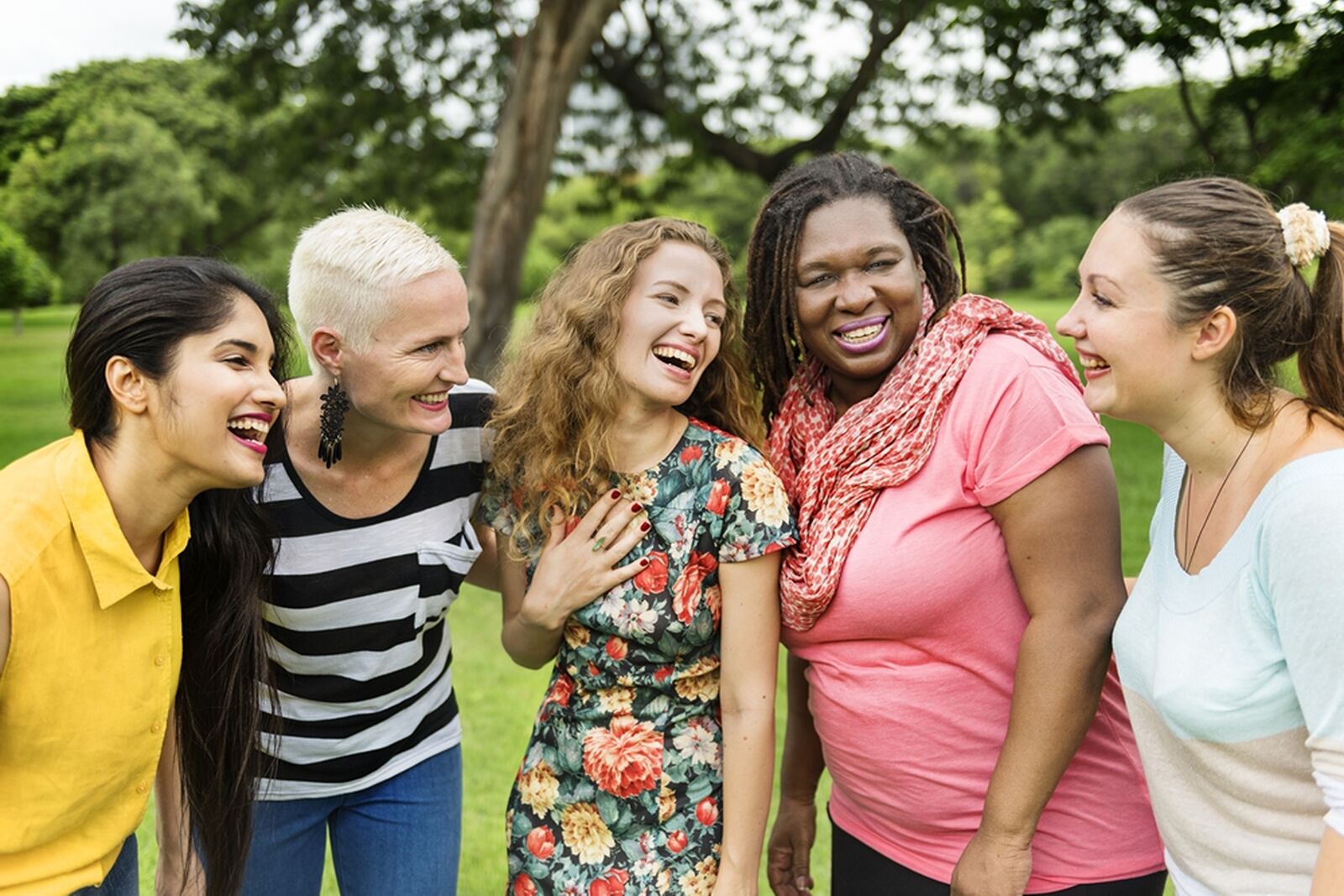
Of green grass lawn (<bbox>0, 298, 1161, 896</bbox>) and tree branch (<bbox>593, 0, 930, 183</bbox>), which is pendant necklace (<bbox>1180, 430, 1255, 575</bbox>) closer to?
green grass lawn (<bbox>0, 298, 1161, 896</bbox>)

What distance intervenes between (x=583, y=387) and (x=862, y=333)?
22.6 inches

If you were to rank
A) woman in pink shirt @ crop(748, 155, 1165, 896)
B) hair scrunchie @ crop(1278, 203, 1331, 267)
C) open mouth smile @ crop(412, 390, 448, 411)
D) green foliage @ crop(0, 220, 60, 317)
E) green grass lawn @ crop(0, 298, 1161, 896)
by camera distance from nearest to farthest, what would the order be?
hair scrunchie @ crop(1278, 203, 1331, 267) → woman in pink shirt @ crop(748, 155, 1165, 896) → open mouth smile @ crop(412, 390, 448, 411) → green grass lawn @ crop(0, 298, 1161, 896) → green foliage @ crop(0, 220, 60, 317)

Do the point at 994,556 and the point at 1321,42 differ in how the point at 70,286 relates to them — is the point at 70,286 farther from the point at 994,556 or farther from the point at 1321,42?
the point at 994,556

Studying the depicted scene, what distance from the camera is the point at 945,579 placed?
202cm

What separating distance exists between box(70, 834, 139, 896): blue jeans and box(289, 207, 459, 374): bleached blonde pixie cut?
1022 millimetres

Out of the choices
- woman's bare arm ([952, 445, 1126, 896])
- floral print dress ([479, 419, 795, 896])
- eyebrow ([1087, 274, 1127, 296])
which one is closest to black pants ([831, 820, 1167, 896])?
woman's bare arm ([952, 445, 1126, 896])

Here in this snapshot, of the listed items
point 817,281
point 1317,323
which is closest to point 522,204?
point 817,281

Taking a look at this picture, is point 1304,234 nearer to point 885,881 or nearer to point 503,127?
point 885,881

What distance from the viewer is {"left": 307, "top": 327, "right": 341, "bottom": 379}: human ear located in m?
2.33

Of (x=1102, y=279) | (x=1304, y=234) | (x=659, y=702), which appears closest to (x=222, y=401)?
(x=659, y=702)

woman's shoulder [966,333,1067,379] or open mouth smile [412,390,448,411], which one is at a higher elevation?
woman's shoulder [966,333,1067,379]

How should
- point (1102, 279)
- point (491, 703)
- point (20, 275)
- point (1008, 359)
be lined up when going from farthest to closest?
1. point (20, 275)
2. point (491, 703)
3. point (1008, 359)
4. point (1102, 279)

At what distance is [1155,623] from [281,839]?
186cm

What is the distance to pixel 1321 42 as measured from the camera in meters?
9.12
